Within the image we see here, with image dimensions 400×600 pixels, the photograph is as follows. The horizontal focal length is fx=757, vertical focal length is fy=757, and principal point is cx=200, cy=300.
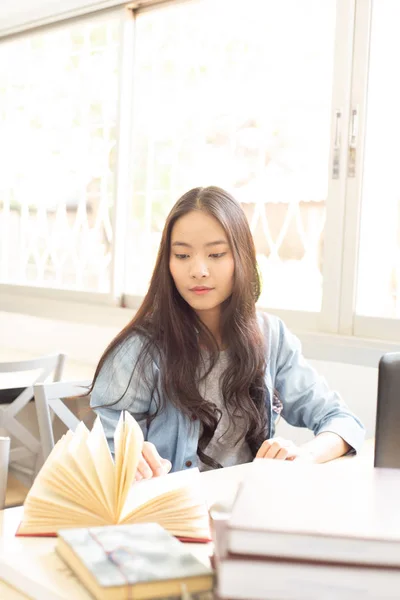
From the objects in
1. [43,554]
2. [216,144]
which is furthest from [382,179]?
[43,554]

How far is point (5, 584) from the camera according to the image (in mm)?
877

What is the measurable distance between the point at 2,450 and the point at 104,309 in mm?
2362

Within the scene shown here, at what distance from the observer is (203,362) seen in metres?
1.66

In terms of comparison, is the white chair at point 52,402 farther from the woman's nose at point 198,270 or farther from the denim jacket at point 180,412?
the woman's nose at point 198,270

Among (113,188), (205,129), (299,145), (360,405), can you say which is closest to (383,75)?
(299,145)

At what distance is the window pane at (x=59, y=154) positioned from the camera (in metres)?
3.72

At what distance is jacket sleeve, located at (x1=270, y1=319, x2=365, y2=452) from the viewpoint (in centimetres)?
170

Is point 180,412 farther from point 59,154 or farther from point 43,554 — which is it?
point 59,154

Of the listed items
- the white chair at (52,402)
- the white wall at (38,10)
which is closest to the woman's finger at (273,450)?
the white chair at (52,402)

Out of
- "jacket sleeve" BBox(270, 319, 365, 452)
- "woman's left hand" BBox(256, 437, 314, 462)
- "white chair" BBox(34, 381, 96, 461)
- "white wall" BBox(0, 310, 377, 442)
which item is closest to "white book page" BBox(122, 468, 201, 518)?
"woman's left hand" BBox(256, 437, 314, 462)

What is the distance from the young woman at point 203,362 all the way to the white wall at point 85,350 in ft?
2.89

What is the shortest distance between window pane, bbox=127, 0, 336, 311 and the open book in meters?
1.99

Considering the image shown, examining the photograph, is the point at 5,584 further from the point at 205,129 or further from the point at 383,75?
the point at 205,129

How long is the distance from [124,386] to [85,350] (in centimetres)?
213
